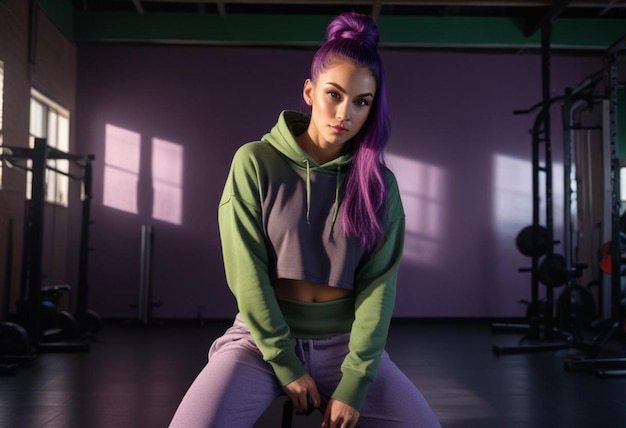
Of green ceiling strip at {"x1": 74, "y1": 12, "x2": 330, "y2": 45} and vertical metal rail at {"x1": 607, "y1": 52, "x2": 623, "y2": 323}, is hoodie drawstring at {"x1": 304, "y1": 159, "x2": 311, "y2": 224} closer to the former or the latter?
vertical metal rail at {"x1": 607, "y1": 52, "x2": 623, "y2": 323}

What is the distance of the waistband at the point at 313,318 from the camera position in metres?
1.34

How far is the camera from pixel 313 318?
4.42ft

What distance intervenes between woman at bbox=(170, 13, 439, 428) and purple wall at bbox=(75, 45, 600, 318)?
5.20 metres

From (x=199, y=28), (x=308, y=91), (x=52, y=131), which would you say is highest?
(x=199, y=28)

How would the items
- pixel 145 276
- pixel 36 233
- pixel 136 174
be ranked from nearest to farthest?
pixel 36 233
pixel 145 276
pixel 136 174

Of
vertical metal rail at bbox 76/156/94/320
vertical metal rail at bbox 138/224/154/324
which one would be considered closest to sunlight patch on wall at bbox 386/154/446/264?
vertical metal rail at bbox 138/224/154/324

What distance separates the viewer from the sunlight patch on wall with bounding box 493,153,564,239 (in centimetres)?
670

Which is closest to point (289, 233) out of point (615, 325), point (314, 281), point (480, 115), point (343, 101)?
point (314, 281)

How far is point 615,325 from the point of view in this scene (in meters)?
3.83

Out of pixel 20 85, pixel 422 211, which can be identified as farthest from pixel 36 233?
pixel 422 211

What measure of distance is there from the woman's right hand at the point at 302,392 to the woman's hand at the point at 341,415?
0.16 feet

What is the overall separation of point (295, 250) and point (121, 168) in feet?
18.0

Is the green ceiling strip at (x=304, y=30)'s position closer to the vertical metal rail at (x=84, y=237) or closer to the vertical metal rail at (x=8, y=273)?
the vertical metal rail at (x=84, y=237)

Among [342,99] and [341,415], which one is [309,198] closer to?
[342,99]
